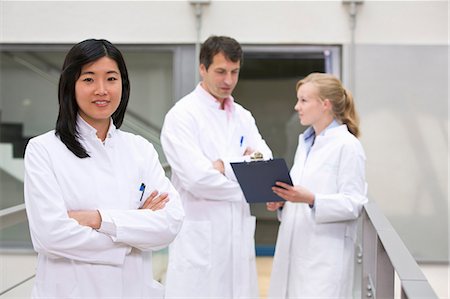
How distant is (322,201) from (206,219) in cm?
62

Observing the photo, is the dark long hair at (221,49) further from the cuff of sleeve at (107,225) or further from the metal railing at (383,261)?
the cuff of sleeve at (107,225)

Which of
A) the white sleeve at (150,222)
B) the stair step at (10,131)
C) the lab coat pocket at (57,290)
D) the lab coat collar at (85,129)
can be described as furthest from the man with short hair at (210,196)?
the stair step at (10,131)

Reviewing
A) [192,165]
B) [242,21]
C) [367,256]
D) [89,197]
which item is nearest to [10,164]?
[242,21]

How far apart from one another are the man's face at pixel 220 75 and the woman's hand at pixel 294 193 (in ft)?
2.03

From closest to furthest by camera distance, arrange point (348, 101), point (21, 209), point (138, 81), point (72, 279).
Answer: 1. point (72, 279)
2. point (21, 209)
3. point (348, 101)
4. point (138, 81)

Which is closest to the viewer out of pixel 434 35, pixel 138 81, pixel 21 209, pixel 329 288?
pixel 21 209

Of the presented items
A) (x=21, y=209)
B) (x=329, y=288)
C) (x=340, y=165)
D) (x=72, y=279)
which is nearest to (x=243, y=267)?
(x=329, y=288)

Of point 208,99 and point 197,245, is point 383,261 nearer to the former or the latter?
point 197,245

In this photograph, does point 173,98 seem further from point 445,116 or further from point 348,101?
point 348,101

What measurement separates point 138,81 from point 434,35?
2740 millimetres

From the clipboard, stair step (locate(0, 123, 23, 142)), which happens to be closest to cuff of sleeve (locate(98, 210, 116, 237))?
the clipboard

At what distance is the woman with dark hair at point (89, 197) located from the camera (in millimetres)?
1942

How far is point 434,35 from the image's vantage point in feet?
21.2

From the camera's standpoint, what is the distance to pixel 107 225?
1.99 m
